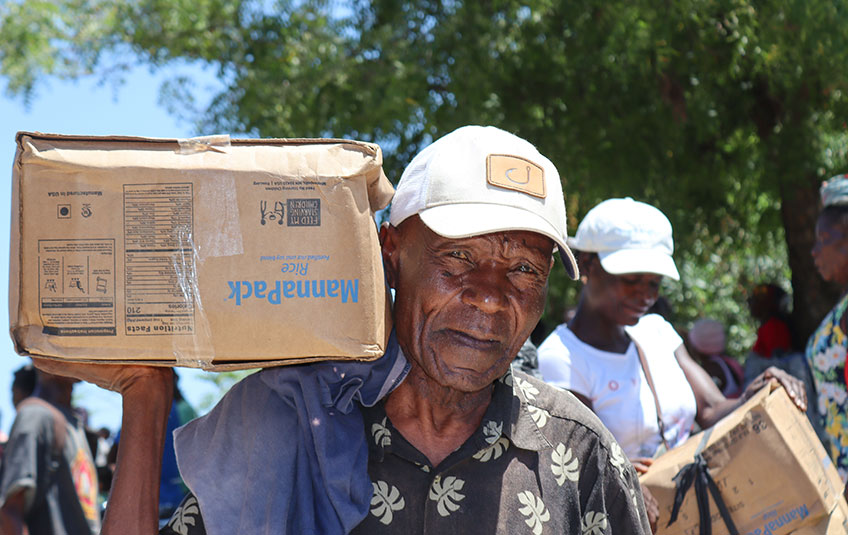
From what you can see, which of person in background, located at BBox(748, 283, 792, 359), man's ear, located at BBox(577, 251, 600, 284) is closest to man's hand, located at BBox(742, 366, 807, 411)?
man's ear, located at BBox(577, 251, 600, 284)

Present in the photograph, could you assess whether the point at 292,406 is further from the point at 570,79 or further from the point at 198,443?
the point at 570,79

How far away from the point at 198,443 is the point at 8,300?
0.48 metres

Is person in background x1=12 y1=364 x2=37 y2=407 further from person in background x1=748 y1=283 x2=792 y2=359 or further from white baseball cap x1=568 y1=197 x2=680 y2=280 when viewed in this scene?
person in background x1=748 y1=283 x2=792 y2=359

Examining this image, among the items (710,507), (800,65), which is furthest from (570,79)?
(710,507)

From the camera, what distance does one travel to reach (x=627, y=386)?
10.9ft

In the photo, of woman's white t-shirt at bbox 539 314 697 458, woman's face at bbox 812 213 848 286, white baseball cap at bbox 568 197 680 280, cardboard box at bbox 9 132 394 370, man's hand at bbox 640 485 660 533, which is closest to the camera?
cardboard box at bbox 9 132 394 370

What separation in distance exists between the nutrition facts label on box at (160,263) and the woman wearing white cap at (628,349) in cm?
173

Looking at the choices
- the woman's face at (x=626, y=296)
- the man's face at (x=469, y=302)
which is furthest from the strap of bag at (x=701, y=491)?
the man's face at (x=469, y=302)

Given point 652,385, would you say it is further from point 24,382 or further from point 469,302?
point 24,382

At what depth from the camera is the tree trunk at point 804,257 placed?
6.44m

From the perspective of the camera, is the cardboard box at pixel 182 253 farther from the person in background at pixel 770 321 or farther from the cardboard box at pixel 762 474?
the person in background at pixel 770 321

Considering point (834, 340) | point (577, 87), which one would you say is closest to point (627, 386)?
point (834, 340)

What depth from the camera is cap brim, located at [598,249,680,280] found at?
11.0ft

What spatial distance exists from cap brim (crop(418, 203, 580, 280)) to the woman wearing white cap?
54.5 inches
